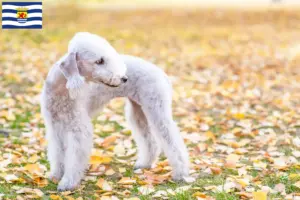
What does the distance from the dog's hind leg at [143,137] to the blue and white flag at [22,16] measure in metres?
1.91

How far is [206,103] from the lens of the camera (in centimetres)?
778

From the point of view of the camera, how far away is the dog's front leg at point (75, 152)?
4387mm

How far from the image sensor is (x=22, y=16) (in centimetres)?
624

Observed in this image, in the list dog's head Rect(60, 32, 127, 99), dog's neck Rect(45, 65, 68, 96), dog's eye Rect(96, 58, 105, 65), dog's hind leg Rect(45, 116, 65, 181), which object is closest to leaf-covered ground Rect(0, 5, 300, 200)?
dog's hind leg Rect(45, 116, 65, 181)

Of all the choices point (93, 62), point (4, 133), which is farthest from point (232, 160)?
point (4, 133)

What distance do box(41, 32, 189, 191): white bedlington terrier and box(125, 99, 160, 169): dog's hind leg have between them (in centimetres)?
19

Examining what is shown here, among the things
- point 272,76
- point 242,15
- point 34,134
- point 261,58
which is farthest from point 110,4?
point 34,134

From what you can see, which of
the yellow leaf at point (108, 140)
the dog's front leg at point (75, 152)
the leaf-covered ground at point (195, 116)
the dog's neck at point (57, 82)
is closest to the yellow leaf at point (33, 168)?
the leaf-covered ground at point (195, 116)

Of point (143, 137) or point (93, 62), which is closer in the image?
point (93, 62)

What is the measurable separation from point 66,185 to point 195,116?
300 cm

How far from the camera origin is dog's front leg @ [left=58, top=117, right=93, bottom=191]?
439 cm

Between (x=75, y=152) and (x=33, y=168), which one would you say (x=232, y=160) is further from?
(x=33, y=168)

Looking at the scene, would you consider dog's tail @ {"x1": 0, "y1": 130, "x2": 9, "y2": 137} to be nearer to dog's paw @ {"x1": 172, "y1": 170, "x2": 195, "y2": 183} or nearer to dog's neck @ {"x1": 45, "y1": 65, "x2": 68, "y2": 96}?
dog's neck @ {"x1": 45, "y1": 65, "x2": 68, "y2": 96}

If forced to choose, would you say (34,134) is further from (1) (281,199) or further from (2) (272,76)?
(2) (272,76)
